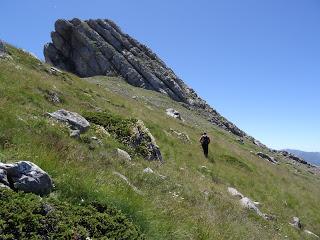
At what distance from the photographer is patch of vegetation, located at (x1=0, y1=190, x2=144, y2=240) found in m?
6.21

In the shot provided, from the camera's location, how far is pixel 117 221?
7.47 meters

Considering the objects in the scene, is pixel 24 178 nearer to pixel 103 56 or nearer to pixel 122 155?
pixel 122 155

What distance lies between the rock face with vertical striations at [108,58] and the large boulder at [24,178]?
77.2 m

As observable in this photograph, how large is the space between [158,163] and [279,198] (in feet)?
37.2

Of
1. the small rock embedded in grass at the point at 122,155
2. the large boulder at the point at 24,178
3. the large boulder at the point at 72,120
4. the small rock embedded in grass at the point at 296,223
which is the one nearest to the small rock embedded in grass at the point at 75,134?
the large boulder at the point at 72,120

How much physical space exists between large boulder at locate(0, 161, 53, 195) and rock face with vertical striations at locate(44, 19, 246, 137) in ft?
253

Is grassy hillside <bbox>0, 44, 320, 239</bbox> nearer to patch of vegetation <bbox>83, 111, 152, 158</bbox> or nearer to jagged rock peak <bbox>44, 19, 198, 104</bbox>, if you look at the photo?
patch of vegetation <bbox>83, 111, 152, 158</bbox>

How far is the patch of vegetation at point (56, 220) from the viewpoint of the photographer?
6.21 metres

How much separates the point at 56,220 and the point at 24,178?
1.19 metres

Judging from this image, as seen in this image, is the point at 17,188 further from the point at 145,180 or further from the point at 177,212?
the point at 145,180

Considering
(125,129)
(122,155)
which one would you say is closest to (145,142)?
(125,129)

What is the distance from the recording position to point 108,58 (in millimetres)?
87250

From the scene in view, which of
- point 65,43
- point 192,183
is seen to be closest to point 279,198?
point 192,183

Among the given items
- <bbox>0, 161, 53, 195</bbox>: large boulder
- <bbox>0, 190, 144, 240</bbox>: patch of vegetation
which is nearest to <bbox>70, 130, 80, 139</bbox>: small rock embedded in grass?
<bbox>0, 161, 53, 195</bbox>: large boulder
